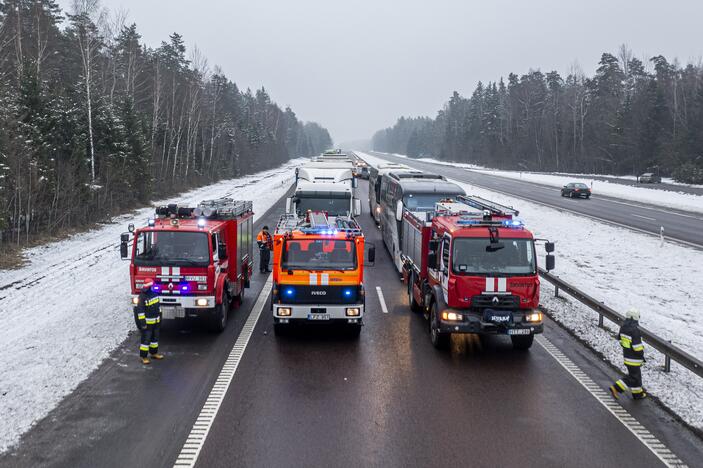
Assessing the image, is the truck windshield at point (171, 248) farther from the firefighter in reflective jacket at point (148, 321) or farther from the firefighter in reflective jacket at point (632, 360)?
the firefighter in reflective jacket at point (632, 360)

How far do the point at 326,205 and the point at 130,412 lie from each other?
13.0 meters

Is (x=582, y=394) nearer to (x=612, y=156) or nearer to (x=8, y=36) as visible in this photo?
(x=8, y=36)

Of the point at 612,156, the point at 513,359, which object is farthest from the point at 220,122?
the point at 513,359

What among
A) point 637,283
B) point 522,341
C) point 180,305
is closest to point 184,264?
point 180,305

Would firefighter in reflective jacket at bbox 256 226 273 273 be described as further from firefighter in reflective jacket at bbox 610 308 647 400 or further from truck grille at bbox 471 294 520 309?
firefighter in reflective jacket at bbox 610 308 647 400

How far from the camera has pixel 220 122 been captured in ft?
264

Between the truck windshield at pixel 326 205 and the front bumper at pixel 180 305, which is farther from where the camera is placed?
the truck windshield at pixel 326 205

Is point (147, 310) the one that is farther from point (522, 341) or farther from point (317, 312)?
point (522, 341)

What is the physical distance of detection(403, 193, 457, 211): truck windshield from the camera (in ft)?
67.7

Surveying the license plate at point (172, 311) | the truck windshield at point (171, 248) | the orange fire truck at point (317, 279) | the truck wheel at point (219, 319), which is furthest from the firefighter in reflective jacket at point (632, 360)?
the license plate at point (172, 311)

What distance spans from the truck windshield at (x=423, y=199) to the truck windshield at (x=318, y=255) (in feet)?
28.4

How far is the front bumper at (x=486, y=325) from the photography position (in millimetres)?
10906

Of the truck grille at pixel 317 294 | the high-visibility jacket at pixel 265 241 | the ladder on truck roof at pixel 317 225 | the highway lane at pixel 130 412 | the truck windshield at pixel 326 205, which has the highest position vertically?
the truck windshield at pixel 326 205

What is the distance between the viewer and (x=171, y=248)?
12.4 m
